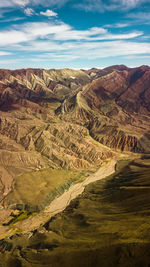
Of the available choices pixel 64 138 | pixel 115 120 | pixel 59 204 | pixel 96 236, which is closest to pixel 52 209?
pixel 59 204

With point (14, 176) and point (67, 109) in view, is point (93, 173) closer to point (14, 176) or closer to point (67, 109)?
point (14, 176)

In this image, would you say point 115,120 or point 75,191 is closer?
point 75,191

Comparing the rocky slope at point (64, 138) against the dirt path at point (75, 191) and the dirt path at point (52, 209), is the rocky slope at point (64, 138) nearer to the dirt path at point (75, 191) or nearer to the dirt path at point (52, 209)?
the dirt path at point (75, 191)

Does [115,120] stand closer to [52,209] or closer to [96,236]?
[52,209]

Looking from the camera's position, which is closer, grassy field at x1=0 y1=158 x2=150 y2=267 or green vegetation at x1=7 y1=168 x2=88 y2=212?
grassy field at x1=0 y1=158 x2=150 y2=267

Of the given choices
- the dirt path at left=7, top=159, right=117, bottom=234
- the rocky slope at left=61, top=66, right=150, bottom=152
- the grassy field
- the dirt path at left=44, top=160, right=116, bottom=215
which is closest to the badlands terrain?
the dirt path at left=7, top=159, right=117, bottom=234

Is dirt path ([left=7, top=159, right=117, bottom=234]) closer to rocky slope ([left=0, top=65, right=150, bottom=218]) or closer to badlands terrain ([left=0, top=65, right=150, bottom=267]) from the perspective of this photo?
badlands terrain ([left=0, top=65, right=150, bottom=267])

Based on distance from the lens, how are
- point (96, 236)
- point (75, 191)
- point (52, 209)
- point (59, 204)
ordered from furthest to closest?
point (75, 191) < point (59, 204) < point (52, 209) < point (96, 236)

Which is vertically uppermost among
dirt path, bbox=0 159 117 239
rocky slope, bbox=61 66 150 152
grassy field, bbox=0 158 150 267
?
rocky slope, bbox=61 66 150 152

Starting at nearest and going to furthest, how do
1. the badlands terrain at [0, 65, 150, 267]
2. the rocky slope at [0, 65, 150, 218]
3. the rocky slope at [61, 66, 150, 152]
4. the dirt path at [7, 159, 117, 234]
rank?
the badlands terrain at [0, 65, 150, 267] → the dirt path at [7, 159, 117, 234] → the rocky slope at [0, 65, 150, 218] → the rocky slope at [61, 66, 150, 152]

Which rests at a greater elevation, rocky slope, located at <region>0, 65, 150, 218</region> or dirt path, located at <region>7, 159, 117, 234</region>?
rocky slope, located at <region>0, 65, 150, 218</region>
